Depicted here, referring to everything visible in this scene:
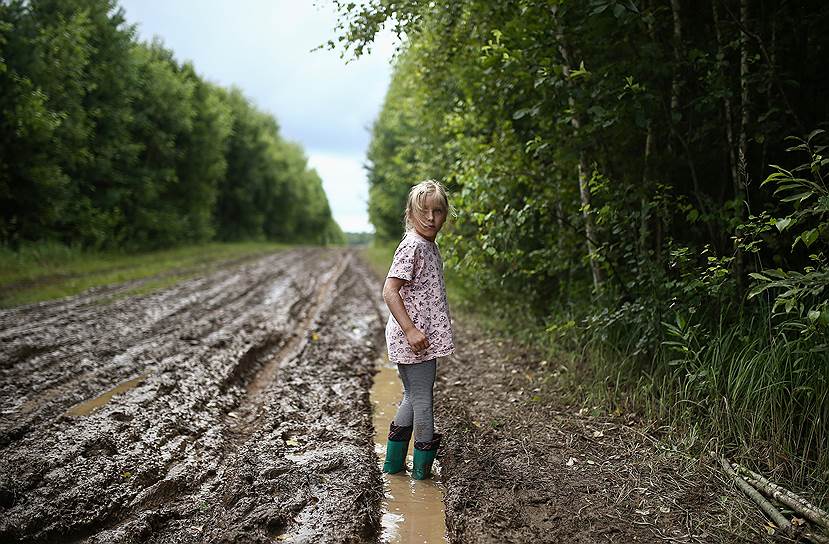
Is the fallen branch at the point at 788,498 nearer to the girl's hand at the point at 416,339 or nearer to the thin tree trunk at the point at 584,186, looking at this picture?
the girl's hand at the point at 416,339

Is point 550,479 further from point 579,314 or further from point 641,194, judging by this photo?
point 579,314

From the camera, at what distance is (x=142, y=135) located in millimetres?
25062

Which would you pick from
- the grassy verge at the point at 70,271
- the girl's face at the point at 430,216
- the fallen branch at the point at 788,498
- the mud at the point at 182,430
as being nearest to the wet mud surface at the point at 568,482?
the fallen branch at the point at 788,498

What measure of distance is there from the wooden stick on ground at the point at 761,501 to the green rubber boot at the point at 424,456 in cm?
184

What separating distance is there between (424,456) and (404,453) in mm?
198

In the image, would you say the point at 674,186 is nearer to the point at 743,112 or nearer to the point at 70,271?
the point at 743,112

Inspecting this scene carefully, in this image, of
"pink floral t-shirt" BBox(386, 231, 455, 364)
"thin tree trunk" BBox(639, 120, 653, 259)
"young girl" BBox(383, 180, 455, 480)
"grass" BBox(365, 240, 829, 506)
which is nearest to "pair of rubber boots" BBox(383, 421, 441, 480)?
"young girl" BBox(383, 180, 455, 480)

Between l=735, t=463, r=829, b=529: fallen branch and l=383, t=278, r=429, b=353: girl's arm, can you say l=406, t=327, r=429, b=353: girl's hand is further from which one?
l=735, t=463, r=829, b=529: fallen branch

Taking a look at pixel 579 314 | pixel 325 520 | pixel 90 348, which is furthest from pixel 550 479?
pixel 90 348

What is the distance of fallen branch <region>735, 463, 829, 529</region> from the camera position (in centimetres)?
304

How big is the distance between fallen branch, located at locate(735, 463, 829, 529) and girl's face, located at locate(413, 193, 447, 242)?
244 cm

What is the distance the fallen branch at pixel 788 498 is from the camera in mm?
3037

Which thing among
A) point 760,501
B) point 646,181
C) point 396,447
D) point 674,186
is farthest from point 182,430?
point 674,186

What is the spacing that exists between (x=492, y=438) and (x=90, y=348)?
16.9ft
